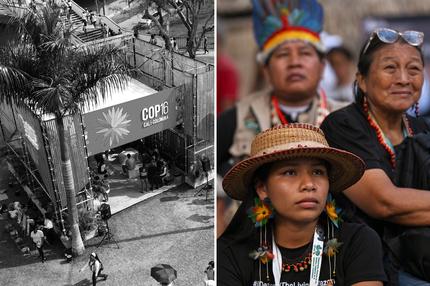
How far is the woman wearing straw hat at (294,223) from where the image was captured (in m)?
2.12

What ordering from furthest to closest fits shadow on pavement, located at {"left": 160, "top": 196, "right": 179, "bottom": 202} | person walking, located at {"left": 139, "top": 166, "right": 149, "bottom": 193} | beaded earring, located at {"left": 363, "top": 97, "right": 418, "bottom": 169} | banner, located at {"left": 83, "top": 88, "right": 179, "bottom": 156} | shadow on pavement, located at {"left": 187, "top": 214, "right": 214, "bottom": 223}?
person walking, located at {"left": 139, "top": 166, "right": 149, "bottom": 193}, shadow on pavement, located at {"left": 160, "top": 196, "right": 179, "bottom": 202}, shadow on pavement, located at {"left": 187, "top": 214, "right": 214, "bottom": 223}, banner, located at {"left": 83, "top": 88, "right": 179, "bottom": 156}, beaded earring, located at {"left": 363, "top": 97, "right": 418, "bottom": 169}

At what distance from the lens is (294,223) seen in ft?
7.36

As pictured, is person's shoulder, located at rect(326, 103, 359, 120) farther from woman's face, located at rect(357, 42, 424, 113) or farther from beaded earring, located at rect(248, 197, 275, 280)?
beaded earring, located at rect(248, 197, 275, 280)

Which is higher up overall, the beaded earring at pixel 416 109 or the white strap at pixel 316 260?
the beaded earring at pixel 416 109

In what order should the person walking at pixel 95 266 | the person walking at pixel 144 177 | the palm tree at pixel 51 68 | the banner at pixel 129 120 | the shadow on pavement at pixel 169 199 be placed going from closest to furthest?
the palm tree at pixel 51 68
the person walking at pixel 95 266
the banner at pixel 129 120
the shadow on pavement at pixel 169 199
the person walking at pixel 144 177

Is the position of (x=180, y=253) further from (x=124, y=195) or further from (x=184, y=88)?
(x=184, y=88)

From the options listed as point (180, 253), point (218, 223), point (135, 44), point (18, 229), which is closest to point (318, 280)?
point (218, 223)

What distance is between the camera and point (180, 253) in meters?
6.16

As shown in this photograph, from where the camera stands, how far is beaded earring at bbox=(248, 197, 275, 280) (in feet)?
7.40

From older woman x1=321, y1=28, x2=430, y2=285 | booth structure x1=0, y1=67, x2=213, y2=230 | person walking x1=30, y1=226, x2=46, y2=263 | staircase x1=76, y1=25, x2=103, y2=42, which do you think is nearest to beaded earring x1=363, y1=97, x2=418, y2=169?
older woman x1=321, y1=28, x2=430, y2=285

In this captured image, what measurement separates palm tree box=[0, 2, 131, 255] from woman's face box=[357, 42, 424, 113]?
373cm

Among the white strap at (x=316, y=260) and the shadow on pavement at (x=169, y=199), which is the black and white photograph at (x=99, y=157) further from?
the white strap at (x=316, y=260)

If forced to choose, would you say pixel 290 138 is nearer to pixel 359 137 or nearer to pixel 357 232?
pixel 359 137

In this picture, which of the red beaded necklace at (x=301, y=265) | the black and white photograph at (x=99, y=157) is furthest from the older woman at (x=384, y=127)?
the black and white photograph at (x=99, y=157)
